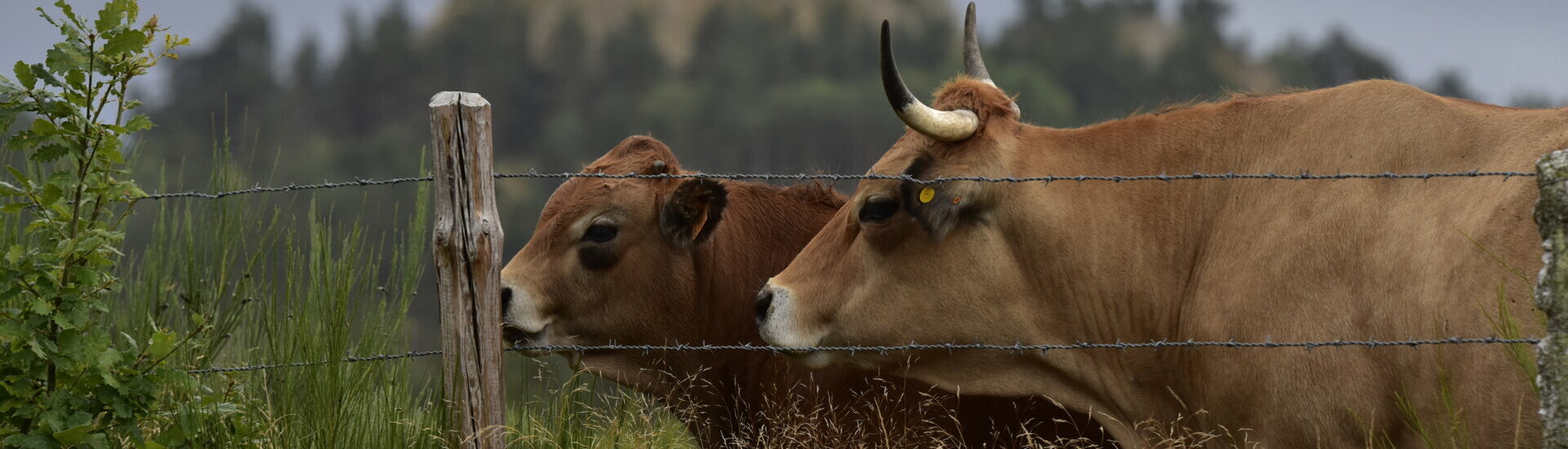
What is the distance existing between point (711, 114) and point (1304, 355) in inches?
2692

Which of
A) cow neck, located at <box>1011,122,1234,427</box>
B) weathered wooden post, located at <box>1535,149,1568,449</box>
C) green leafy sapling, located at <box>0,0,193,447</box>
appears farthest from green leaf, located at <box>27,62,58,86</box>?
weathered wooden post, located at <box>1535,149,1568,449</box>

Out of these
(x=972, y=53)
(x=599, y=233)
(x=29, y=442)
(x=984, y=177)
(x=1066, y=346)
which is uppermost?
(x=972, y=53)

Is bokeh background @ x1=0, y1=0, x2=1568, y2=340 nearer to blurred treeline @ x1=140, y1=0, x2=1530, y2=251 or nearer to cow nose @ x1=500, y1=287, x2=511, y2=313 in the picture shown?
blurred treeline @ x1=140, y1=0, x2=1530, y2=251

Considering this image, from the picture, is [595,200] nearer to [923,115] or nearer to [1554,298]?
[923,115]

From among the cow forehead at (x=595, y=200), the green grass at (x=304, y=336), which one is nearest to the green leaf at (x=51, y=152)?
the green grass at (x=304, y=336)

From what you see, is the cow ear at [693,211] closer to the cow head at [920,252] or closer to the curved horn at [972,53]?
the cow head at [920,252]

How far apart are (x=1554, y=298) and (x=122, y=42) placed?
11.5 feet

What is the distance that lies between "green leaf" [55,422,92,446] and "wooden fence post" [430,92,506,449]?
0.91 meters

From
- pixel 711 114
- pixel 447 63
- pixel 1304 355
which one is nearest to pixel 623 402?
pixel 1304 355

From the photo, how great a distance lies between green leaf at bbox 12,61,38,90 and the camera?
4.02 metres

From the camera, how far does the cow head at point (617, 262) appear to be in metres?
5.84

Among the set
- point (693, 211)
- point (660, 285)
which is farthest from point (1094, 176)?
point (660, 285)

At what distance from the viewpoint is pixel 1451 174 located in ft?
13.0

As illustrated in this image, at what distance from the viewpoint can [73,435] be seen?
401 centimetres
